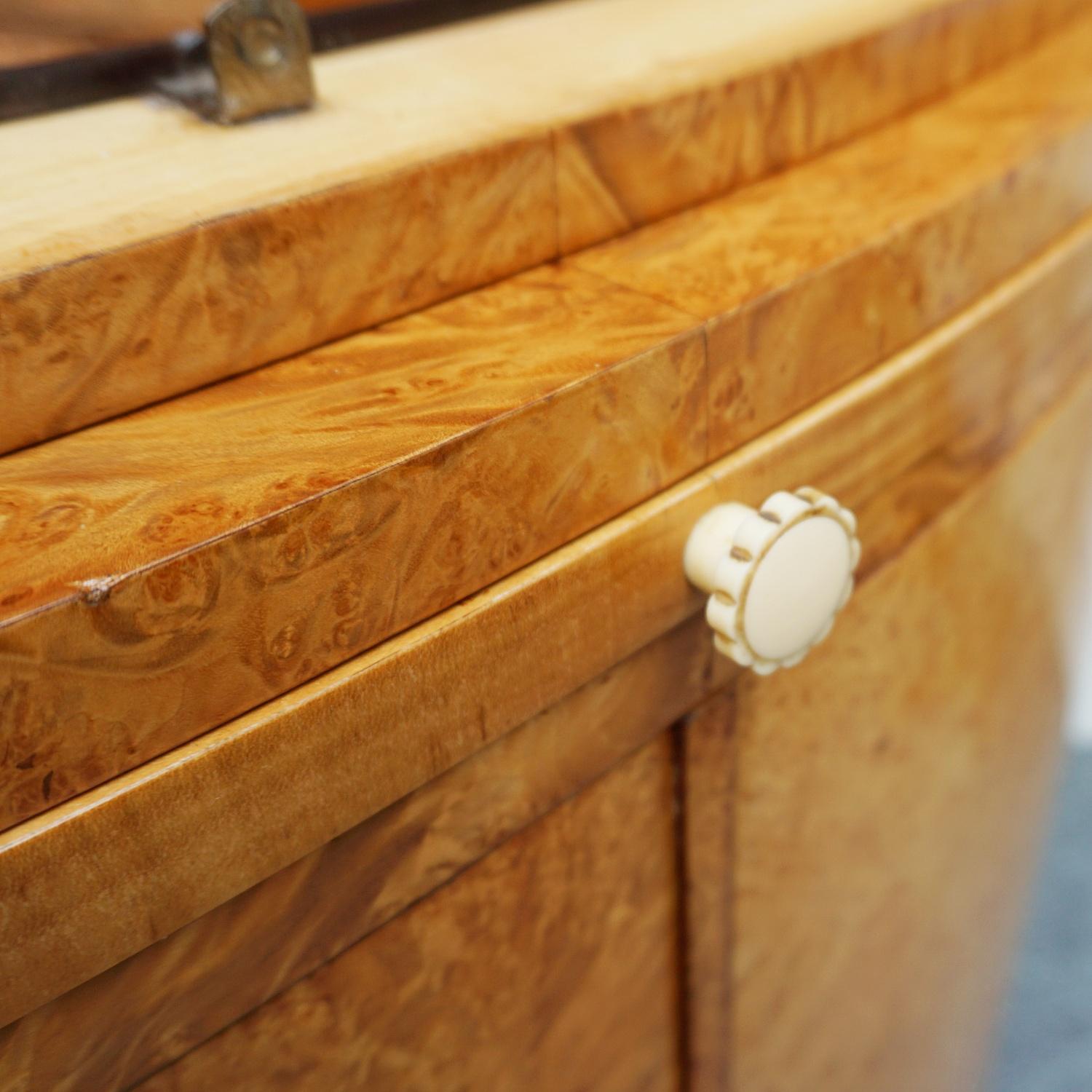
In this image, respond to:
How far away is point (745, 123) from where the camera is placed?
50 cm

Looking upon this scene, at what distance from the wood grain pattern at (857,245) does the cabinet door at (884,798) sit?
0.40ft

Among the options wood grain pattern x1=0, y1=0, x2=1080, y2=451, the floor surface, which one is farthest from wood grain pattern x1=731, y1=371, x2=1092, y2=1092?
the floor surface

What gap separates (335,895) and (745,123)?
37cm

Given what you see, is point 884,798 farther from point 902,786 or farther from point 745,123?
point 745,123

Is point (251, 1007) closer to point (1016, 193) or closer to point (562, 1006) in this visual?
point (562, 1006)

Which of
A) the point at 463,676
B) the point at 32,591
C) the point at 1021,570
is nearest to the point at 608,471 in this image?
the point at 463,676

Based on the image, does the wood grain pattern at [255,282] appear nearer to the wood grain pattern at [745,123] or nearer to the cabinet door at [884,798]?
the wood grain pattern at [745,123]

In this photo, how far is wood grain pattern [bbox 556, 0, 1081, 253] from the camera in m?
0.45

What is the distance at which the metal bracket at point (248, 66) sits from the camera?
1.41ft

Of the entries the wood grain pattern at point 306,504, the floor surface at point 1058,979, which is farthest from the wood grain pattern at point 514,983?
the floor surface at point 1058,979

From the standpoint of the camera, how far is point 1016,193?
0.54m

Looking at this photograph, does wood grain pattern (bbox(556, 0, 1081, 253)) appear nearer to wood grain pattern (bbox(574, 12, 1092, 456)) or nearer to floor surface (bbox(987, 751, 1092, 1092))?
wood grain pattern (bbox(574, 12, 1092, 456))

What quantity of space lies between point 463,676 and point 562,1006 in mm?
216

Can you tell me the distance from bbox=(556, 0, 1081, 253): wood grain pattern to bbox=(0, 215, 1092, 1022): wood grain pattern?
11cm
